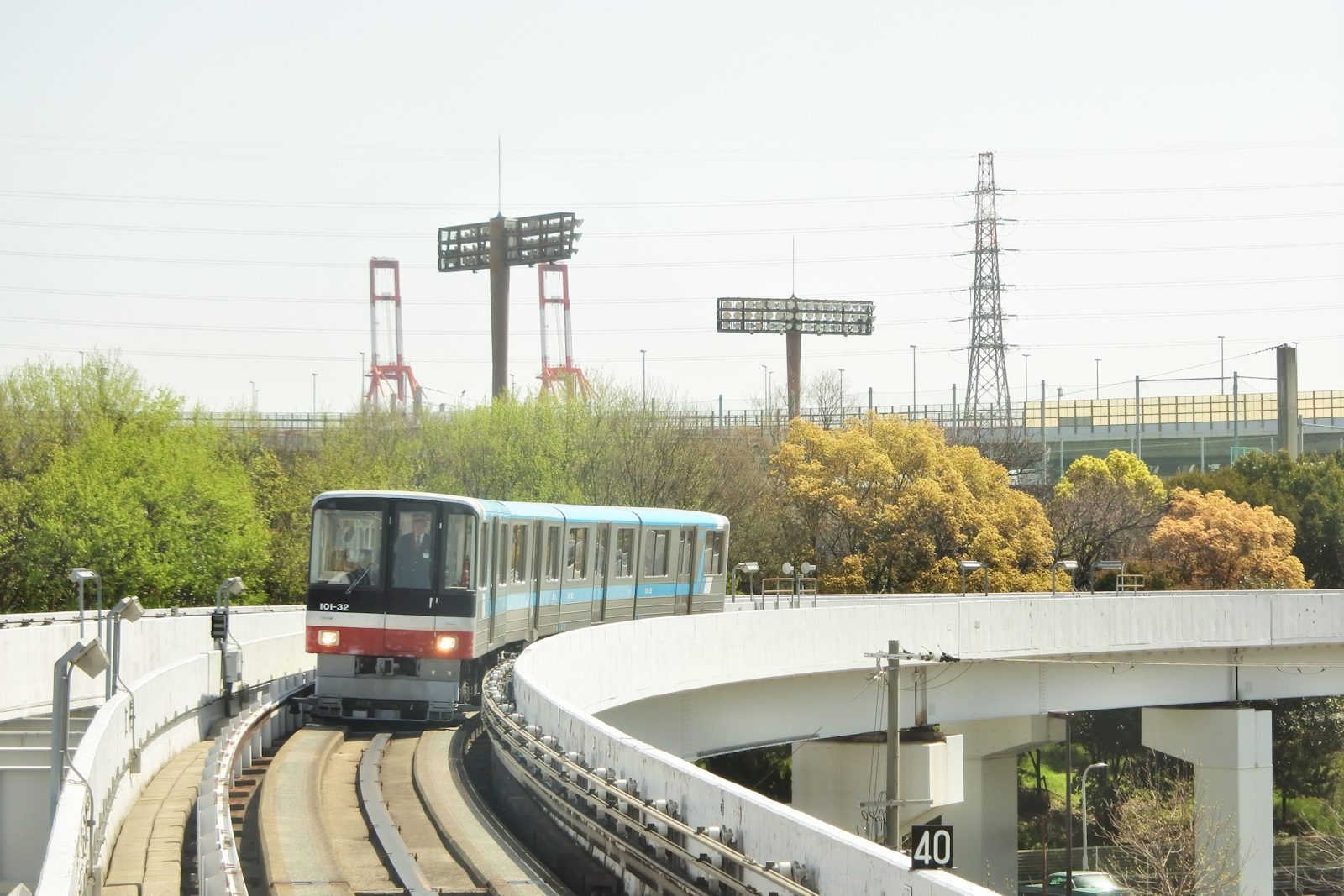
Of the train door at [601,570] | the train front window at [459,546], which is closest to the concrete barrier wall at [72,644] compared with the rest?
the train front window at [459,546]

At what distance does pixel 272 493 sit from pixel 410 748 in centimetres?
4832

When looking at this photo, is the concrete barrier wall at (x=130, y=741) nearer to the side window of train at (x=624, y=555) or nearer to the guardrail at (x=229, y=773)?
the guardrail at (x=229, y=773)

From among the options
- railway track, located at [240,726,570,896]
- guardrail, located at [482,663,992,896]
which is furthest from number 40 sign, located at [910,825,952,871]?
railway track, located at [240,726,570,896]

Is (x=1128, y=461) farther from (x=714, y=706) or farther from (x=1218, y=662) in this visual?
(x=714, y=706)

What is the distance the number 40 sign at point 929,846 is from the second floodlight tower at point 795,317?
85.2 m

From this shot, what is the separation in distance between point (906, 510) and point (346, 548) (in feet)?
126

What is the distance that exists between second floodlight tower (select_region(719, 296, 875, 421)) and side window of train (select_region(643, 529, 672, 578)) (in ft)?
200

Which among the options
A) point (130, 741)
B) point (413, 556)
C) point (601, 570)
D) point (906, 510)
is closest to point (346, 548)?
point (413, 556)

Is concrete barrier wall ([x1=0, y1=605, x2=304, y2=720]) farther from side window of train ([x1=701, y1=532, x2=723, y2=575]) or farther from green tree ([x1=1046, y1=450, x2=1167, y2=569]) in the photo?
green tree ([x1=1046, y1=450, x2=1167, y2=569])

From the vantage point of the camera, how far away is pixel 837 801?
109 ft

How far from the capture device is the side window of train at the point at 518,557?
2627 centimetres

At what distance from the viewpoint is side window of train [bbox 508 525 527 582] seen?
86.2 feet

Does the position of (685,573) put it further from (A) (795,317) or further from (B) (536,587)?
(A) (795,317)

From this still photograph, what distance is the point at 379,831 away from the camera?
46.6ft
